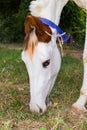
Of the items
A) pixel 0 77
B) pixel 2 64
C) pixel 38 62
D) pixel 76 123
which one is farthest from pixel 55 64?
pixel 2 64

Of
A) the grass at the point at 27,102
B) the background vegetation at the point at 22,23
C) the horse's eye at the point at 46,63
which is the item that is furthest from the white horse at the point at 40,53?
the background vegetation at the point at 22,23

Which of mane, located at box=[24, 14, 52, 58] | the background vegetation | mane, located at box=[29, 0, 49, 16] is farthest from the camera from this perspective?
the background vegetation

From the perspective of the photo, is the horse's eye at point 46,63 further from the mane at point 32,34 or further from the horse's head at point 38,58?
the mane at point 32,34

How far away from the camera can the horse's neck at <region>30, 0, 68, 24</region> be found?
10.2 feet

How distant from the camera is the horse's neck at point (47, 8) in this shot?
10.2 feet

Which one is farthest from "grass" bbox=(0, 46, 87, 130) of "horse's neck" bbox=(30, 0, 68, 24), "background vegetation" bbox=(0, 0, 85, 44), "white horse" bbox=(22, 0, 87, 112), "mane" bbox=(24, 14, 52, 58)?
"background vegetation" bbox=(0, 0, 85, 44)

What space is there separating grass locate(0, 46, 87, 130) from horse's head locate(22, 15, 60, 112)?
0.45 feet

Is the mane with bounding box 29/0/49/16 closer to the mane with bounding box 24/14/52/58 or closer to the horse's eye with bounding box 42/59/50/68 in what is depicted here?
the mane with bounding box 24/14/52/58

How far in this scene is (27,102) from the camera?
3598mm

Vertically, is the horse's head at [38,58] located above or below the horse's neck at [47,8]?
below

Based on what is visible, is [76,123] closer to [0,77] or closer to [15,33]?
[0,77]

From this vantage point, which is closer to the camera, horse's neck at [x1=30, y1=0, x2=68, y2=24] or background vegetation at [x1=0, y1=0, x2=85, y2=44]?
horse's neck at [x1=30, y1=0, x2=68, y2=24]

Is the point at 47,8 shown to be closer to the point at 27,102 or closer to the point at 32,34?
the point at 32,34

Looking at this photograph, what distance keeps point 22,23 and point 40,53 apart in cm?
572
